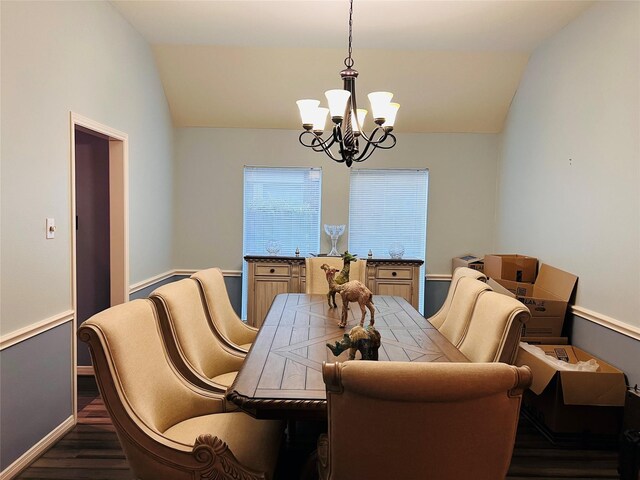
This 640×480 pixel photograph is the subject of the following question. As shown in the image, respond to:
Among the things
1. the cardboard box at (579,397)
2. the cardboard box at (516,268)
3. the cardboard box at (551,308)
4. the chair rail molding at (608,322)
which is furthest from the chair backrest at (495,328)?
the cardboard box at (516,268)

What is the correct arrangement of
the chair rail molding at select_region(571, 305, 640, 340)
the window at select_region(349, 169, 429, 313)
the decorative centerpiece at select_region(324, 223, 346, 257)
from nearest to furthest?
1. the chair rail molding at select_region(571, 305, 640, 340)
2. the decorative centerpiece at select_region(324, 223, 346, 257)
3. the window at select_region(349, 169, 429, 313)

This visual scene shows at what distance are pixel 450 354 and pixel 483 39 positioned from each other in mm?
2889

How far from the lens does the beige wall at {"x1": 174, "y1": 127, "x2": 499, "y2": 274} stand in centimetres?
475

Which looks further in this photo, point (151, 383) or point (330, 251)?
point (330, 251)

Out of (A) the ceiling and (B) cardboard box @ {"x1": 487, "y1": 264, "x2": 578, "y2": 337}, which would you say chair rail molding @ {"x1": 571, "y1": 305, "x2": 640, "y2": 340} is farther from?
(A) the ceiling

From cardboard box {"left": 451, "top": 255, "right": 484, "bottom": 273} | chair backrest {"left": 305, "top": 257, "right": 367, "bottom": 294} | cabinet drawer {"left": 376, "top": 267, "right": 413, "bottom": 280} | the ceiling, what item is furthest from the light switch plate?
cardboard box {"left": 451, "top": 255, "right": 484, "bottom": 273}

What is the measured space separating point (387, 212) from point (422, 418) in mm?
3778

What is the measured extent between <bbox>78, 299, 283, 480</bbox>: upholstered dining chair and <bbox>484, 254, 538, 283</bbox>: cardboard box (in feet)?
8.58

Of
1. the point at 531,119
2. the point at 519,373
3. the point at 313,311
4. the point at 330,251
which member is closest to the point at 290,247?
the point at 330,251

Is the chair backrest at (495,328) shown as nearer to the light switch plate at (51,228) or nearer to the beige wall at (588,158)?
the beige wall at (588,158)

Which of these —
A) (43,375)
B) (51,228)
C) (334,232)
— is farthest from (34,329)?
(334,232)

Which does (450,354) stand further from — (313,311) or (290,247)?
(290,247)

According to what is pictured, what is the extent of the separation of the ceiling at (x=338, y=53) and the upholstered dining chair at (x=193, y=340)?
2.15m

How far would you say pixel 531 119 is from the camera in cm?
398
